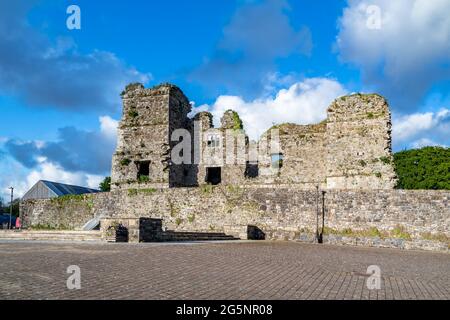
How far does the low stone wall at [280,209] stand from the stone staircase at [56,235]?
765 centimetres

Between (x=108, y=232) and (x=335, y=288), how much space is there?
11.3 m

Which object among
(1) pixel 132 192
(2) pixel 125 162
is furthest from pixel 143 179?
(1) pixel 132 192

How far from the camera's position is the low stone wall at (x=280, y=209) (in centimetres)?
2050

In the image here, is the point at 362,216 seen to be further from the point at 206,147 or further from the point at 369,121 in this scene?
the point at 206,147

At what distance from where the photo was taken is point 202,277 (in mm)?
8430

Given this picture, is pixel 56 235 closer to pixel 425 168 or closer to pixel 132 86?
pixel 132 86

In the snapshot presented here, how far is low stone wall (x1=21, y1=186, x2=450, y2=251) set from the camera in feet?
67.3

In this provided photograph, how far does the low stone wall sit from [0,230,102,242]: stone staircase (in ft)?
25.1

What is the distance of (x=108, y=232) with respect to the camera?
16703 millimetres

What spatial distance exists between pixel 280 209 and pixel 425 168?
26675 millimetres

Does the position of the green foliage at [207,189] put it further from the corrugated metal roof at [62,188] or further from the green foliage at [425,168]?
the corrugated metal roof at [62,188]

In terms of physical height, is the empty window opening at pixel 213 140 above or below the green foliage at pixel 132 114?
below

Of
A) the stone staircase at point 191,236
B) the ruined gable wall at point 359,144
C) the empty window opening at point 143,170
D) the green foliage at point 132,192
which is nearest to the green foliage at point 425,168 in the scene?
the ruined gable wall at point 359,144

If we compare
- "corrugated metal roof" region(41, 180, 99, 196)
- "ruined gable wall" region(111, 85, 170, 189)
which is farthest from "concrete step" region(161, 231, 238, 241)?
"corrugated metal roof" region(41, 180, 99, 196)
